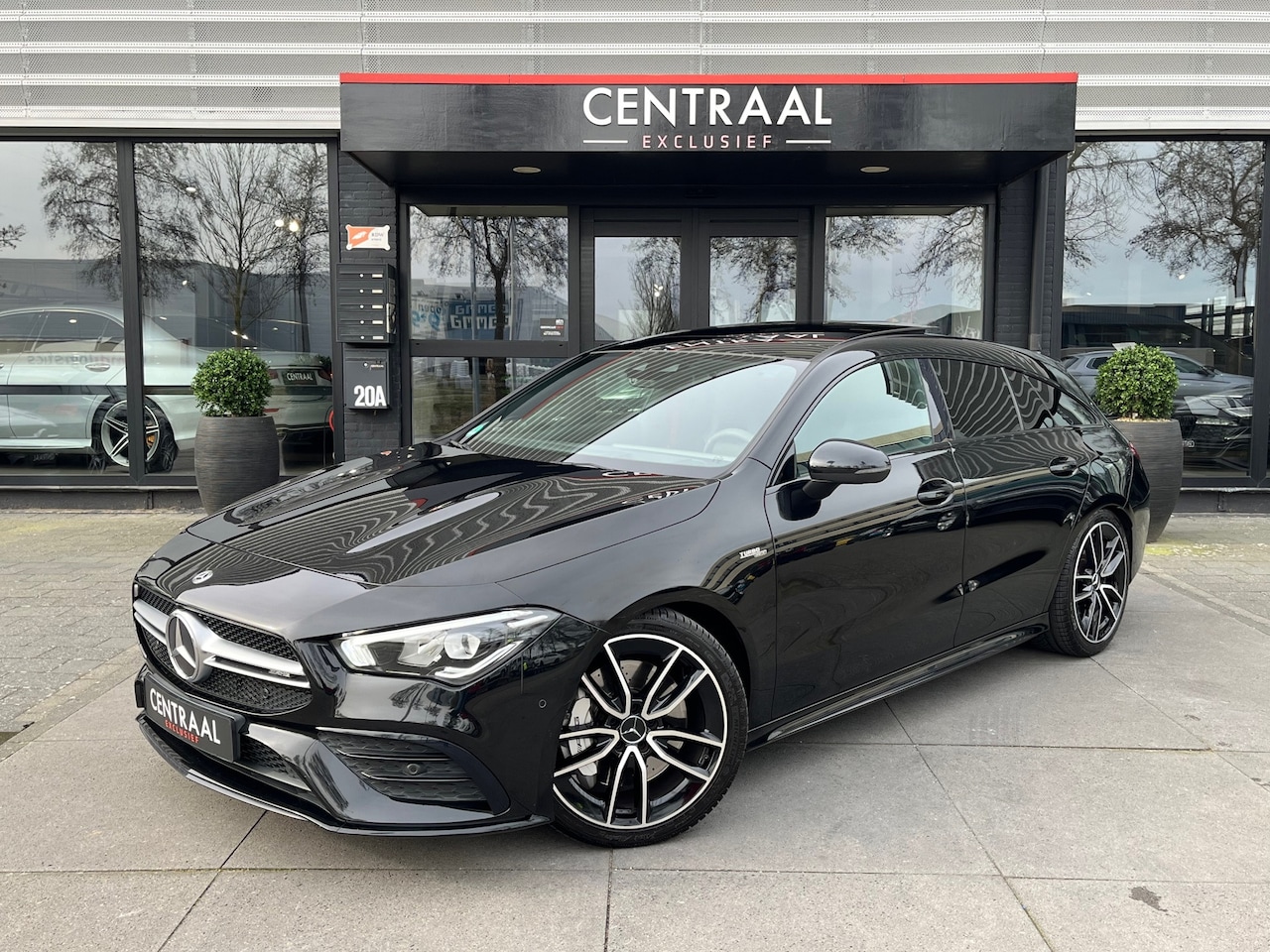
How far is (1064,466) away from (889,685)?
1531mm

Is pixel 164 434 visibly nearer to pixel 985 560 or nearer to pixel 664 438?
pixel 664 438

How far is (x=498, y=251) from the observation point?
927cm

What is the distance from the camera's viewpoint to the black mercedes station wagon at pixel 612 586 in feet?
8.55

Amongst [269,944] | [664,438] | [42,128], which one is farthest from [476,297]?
[269,944]

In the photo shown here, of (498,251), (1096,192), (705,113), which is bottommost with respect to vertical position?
(498,251)

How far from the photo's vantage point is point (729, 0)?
8.80 m

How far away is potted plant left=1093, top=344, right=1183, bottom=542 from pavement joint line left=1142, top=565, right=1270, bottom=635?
0.93 metres

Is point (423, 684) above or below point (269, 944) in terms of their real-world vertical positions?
above

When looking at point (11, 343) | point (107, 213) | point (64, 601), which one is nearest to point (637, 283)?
point (107, 213)

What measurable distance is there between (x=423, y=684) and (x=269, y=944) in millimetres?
728

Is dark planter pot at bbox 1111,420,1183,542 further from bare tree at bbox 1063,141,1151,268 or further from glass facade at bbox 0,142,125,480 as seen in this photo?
glass facade at bbox 0,142,125,480

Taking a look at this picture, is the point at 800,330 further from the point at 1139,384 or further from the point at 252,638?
the point at 1139,384

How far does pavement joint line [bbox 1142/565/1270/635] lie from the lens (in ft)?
18.3

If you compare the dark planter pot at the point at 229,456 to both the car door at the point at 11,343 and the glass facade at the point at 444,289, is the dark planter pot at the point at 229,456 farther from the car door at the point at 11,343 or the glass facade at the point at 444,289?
the car door at the point at 11,343
